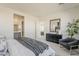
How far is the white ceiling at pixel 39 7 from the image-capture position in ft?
6.60

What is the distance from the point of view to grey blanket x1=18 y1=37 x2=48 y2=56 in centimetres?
201

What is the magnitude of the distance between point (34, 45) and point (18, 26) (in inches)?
19.7

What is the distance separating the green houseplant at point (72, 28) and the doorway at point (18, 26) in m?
0.93

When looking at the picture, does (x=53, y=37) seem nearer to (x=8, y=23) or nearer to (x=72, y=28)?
(x=72, y=28)

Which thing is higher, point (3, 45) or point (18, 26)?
point (18, 26)

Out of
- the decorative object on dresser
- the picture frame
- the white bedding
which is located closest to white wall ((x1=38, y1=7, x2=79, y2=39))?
the picture frame

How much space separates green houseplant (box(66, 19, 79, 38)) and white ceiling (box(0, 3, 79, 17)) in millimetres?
330

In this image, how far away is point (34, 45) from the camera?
2.07m

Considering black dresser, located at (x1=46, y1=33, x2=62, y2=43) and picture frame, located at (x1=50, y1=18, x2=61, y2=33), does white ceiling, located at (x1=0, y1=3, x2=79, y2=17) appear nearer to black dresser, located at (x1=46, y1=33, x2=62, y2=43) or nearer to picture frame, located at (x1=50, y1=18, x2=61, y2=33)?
picture frame, located at (x1=50, y1=18, x2=61, y2=33)

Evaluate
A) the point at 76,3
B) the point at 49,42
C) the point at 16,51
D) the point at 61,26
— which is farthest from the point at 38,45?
the point at 76,3

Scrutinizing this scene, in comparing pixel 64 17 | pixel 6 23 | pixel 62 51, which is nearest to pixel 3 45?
pixel 6 23

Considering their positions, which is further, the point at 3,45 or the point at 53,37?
the point at 53,37

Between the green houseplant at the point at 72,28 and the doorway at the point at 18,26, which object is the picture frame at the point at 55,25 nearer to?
the green houseplant at the point at 72,28

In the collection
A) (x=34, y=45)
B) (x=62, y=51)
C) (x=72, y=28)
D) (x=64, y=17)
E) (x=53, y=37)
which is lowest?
(x=62, y=51)
